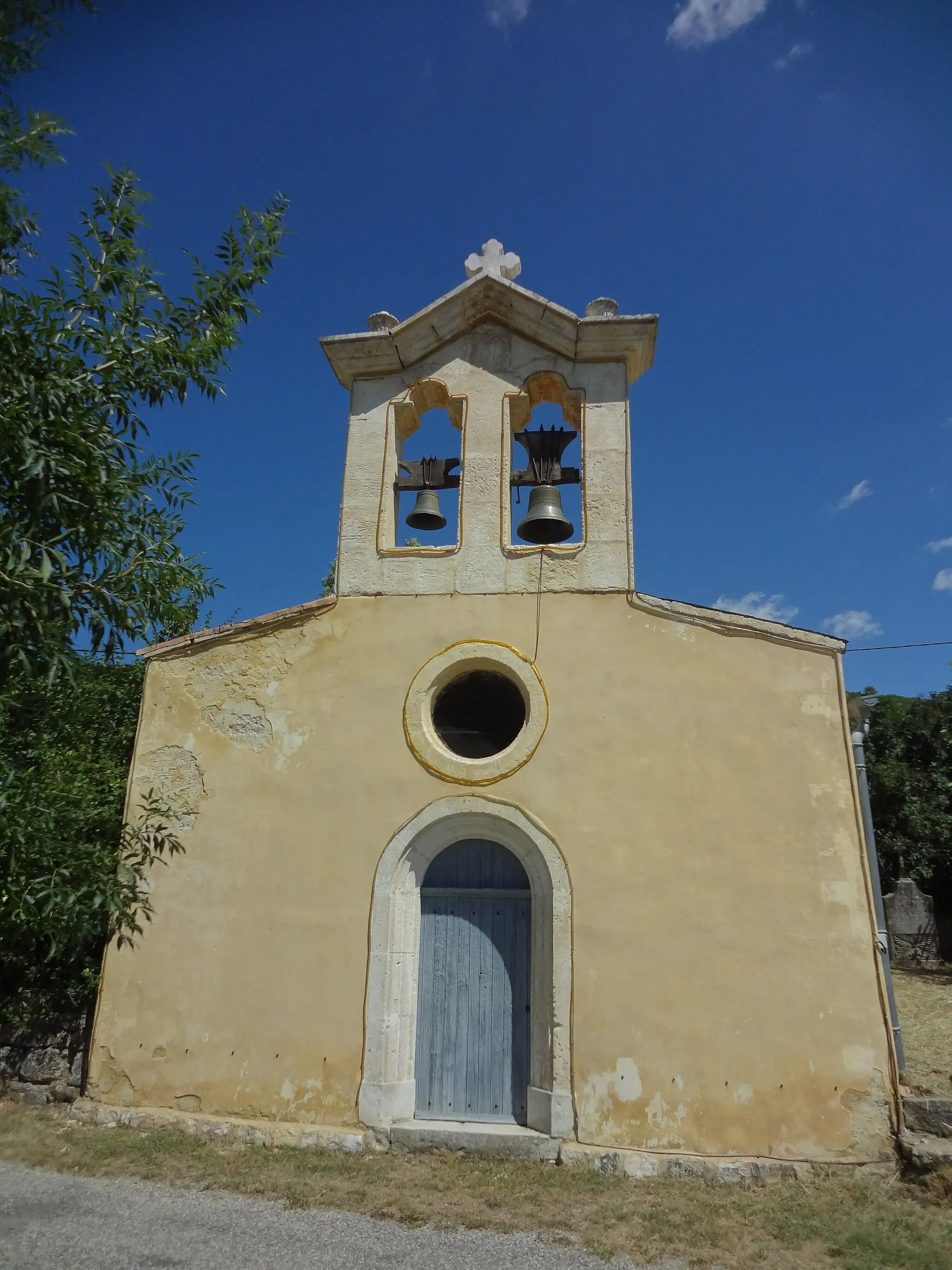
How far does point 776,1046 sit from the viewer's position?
579 centimetres

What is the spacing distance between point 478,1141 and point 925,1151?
2984 mm

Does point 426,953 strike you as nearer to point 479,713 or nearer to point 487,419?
point 479,713

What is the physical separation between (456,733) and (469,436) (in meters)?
2.80

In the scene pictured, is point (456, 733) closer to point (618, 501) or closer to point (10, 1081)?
point (618, 501)

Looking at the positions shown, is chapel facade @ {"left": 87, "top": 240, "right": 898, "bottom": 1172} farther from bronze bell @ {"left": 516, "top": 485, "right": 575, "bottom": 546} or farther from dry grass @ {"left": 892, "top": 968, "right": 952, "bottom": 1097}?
dry grass @ {"left": 892, "top": 968, "right": 952, "bottom": 1097}

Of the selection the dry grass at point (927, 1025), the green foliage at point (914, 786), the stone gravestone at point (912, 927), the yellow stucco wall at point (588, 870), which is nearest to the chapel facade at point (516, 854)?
the yellow stucco wall at point (588, 870)

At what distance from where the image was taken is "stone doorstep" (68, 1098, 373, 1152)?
593cm

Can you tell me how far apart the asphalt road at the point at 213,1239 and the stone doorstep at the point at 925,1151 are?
200 cm

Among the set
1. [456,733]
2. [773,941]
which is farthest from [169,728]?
[773,941]

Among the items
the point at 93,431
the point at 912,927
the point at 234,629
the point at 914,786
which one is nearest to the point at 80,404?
the point at 93,431

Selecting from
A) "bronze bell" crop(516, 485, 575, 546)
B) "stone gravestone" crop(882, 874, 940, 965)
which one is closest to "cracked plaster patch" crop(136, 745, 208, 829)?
"bronze bell" crop(516, 485, 575, 546)

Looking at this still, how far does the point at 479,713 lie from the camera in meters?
7.55

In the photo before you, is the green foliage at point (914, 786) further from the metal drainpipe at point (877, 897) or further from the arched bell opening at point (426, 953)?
the arched bell opening at point (426, 953)

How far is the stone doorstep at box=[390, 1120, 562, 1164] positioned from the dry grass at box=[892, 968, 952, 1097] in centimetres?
271
